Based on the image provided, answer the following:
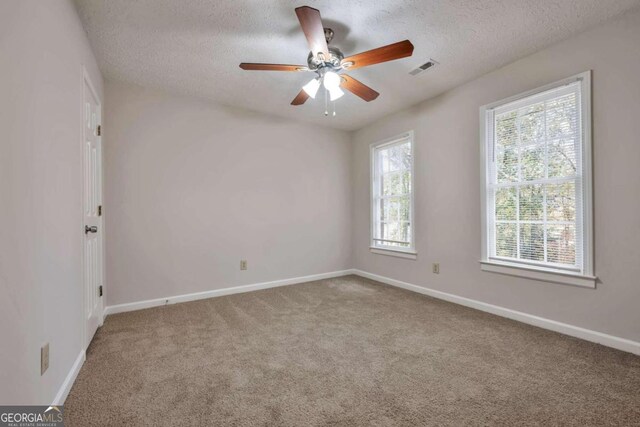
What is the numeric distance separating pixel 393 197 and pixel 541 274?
2021mm

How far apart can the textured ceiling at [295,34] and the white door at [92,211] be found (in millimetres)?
512

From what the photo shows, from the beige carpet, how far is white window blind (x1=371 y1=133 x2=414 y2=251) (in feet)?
4.43

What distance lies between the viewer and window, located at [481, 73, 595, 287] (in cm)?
240

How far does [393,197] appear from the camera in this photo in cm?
426

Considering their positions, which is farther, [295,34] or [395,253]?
[395,253]

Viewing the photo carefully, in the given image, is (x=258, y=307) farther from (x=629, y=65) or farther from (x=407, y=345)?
(x=629, y=65)

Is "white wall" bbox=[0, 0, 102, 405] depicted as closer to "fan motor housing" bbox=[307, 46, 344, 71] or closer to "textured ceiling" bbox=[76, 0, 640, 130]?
"textured ceiling" bbox=[76, 0, 640, 130]

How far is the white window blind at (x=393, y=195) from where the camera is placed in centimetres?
403

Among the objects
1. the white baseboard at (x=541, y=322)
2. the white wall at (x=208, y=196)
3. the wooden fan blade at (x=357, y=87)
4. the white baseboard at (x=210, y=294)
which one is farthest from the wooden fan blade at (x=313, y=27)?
the white baseboard at (x=210, y=294)

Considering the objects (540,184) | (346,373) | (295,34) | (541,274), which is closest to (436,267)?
(541,274)

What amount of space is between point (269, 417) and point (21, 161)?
5.24 feet

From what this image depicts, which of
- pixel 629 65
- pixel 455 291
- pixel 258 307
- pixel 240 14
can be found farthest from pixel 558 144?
pixel 258 307

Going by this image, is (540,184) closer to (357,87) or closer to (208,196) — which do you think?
(357,87)

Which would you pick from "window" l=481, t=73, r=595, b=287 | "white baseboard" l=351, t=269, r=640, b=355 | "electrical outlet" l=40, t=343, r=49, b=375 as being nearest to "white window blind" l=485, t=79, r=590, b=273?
"window" l=481, t=73, r=595, b=287
